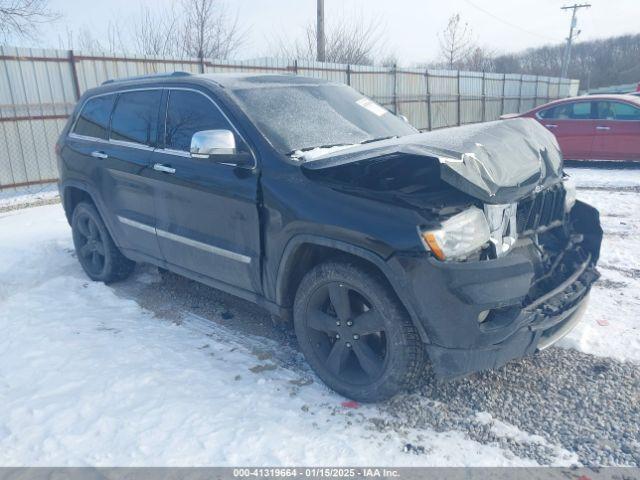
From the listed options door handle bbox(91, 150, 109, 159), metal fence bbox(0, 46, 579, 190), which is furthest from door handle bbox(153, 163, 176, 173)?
metal fence bbox(0, 46, 579, 190)

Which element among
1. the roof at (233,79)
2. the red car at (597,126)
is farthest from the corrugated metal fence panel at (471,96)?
the roof at (233,79)

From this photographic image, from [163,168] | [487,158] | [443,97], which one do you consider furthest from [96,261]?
[443,97]

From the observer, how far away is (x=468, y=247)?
2754mm

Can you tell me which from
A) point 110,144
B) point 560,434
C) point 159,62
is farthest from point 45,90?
point 560,434

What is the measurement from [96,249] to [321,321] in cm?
297

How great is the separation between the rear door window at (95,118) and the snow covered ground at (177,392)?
4.87 feet

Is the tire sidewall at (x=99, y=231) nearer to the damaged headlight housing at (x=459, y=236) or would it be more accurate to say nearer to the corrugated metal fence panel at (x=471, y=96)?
the damaged headlight housing at (x=459, y=236)

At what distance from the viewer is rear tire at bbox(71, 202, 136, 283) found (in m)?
5.01

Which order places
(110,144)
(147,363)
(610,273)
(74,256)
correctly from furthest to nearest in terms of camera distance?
(74,256), (610,273), (110,144), (147,363)

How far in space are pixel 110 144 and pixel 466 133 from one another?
315 cm

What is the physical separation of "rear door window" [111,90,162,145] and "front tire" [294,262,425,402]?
2036 mm

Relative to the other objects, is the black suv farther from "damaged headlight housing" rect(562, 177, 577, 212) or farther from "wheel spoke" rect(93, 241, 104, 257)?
"wheel spoke" rect(93, 241, 104, 257)

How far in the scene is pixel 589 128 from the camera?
34.8ft

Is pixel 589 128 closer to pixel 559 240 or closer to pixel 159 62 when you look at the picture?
pixel 559 240
